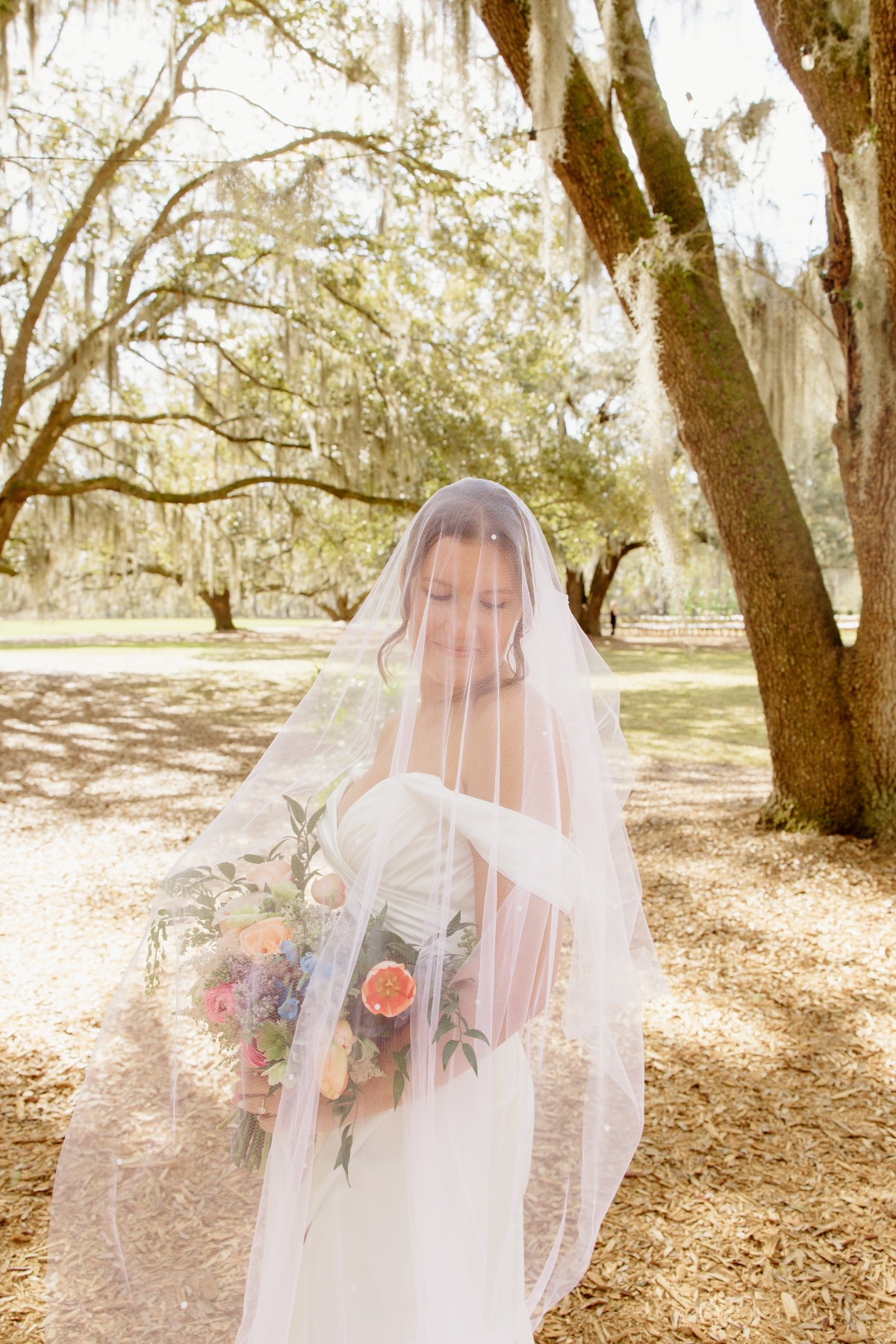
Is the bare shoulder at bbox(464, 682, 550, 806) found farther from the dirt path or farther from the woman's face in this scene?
the dirt path

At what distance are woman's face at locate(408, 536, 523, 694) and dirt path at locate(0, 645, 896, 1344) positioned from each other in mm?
1529

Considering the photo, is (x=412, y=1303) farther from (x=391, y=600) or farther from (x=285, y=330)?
(x=285, y=330)

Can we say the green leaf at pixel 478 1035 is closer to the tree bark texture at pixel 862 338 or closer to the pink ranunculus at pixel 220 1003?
the pink ranunculus at pixel 220 1003

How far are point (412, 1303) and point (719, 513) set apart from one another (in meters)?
4.09

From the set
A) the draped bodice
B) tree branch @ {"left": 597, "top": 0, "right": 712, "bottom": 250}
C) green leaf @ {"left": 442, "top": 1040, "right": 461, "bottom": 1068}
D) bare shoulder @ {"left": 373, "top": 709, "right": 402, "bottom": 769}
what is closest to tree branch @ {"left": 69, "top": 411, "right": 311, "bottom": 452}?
tree branch @ {"left": 597, "top": 0, "right": 712, "bottom": 250}

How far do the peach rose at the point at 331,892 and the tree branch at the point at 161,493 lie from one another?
881cm

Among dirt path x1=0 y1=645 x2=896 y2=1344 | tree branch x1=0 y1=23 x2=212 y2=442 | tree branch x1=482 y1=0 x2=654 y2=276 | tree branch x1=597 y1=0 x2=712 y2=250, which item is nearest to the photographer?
dirt path x1=0 y1=645 x2=896 y2=1344

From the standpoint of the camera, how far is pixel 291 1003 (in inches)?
51.1

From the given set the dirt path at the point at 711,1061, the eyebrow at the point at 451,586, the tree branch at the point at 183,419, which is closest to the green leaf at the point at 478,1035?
the eyebrow at the point at 451,586

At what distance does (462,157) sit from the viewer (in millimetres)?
5184

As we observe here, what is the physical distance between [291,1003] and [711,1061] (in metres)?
2.23

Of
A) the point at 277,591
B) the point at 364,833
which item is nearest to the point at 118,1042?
the point at 364,833

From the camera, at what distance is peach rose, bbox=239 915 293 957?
1.32 metres

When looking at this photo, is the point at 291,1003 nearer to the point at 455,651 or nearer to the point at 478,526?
the point at 455,651
